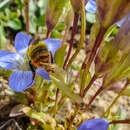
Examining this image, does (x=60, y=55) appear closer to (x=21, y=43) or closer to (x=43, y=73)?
(x=43, y=73)

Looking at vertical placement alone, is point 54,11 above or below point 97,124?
above

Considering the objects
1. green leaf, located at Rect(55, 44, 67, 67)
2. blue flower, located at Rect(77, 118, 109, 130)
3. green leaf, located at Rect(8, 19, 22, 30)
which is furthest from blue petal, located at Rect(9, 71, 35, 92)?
green leaf, located at Rect(8, 19, 22, 30)

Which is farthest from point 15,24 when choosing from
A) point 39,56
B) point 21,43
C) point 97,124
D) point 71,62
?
point 97,124

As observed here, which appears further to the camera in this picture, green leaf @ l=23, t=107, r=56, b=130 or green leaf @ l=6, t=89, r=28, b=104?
green leaf @ l=6, t=89, r=28, b=104

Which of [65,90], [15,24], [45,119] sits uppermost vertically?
[15,24]

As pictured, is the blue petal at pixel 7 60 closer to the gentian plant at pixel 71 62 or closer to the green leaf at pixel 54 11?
the gentian plant at pixel 71 62

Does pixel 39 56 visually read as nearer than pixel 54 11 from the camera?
No

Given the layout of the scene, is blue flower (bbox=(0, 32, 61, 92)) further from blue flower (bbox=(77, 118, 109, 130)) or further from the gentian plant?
blue flower (bbox=(77, 118, 109, 130))

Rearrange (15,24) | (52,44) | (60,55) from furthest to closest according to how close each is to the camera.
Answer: (15,24) < (52,44) < (60,55)

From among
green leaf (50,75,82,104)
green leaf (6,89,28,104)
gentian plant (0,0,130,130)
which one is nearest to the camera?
gentian plant (0,0,130,130)
